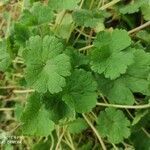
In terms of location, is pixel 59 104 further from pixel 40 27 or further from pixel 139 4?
pixel 139 4

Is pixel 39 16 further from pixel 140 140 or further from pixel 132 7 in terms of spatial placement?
pixel 140 140

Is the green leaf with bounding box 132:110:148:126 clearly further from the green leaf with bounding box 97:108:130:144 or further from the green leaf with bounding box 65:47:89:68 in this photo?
the green leaf with bounding box 65:47:89:68

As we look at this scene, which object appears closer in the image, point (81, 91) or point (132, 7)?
point (81, 91)

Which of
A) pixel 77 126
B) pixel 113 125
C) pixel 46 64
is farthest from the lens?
pixel 77 126

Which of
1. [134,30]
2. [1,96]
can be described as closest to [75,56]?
[134,30]

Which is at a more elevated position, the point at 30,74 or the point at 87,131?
the point at 30,74

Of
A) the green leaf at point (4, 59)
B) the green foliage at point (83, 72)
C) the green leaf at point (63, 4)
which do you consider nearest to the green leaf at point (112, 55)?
the green foliage at point (83, 72)

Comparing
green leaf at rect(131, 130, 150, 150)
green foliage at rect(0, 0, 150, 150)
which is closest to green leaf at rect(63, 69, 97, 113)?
green foliage at rect(0, 0, 150, 150)

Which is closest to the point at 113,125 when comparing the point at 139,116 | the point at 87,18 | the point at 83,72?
the point at 139,116
